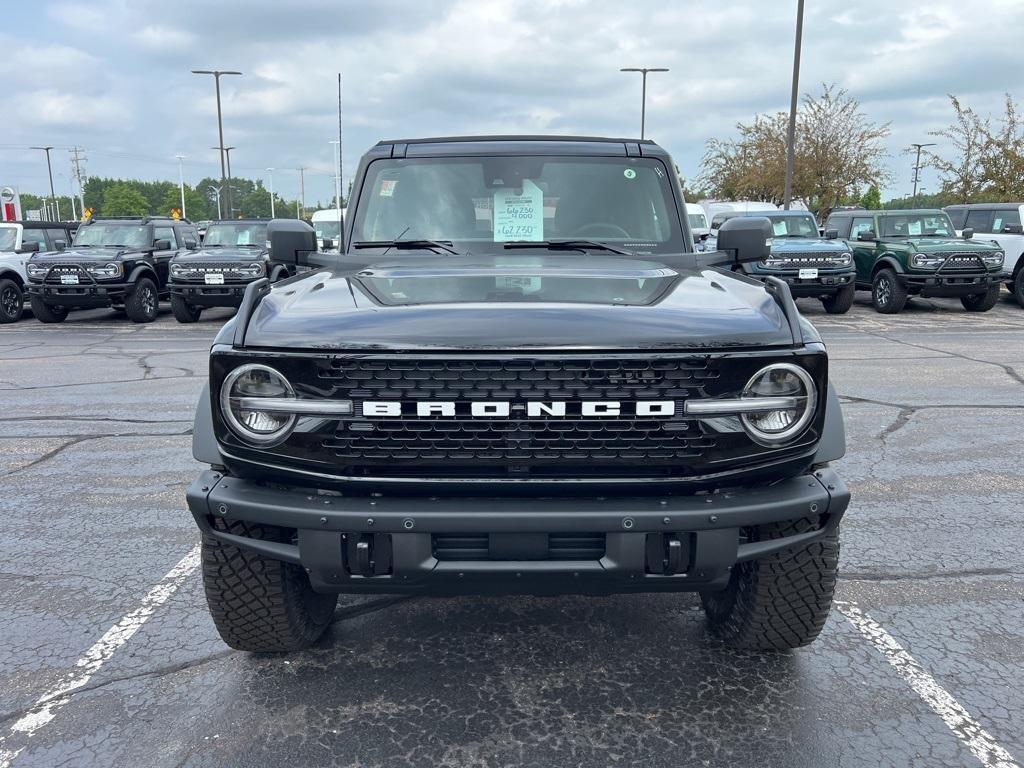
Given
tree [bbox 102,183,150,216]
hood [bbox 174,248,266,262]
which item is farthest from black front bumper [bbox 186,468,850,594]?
tree [bbox 102,183,150,216]

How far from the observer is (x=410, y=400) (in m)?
2.38

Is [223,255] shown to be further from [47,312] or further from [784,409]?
[784,409]

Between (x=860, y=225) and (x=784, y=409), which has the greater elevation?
(x=860, y=225)

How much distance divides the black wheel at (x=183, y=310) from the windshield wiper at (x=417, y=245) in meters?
11.7

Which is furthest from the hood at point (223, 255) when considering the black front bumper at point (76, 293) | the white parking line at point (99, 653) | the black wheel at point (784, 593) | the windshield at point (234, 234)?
the black wheel at point (784, 593)

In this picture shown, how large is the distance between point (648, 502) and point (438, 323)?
792 millimetres

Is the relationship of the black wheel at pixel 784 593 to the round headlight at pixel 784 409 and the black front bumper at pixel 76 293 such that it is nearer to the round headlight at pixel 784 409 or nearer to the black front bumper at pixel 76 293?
the round headlight at pixel 784 409

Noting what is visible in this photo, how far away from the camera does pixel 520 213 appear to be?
13.1 feet

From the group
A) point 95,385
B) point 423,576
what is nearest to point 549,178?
point 423,576

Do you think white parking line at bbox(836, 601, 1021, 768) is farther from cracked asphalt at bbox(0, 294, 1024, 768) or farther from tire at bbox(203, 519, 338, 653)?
tire at bbox(203, 519, 338, 653)

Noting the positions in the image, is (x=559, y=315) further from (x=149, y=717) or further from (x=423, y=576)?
(x=149, y=717)

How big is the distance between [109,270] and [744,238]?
44.4ft

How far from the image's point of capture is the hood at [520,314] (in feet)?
7.81

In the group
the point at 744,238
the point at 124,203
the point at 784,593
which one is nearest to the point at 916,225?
the point at 744,238
